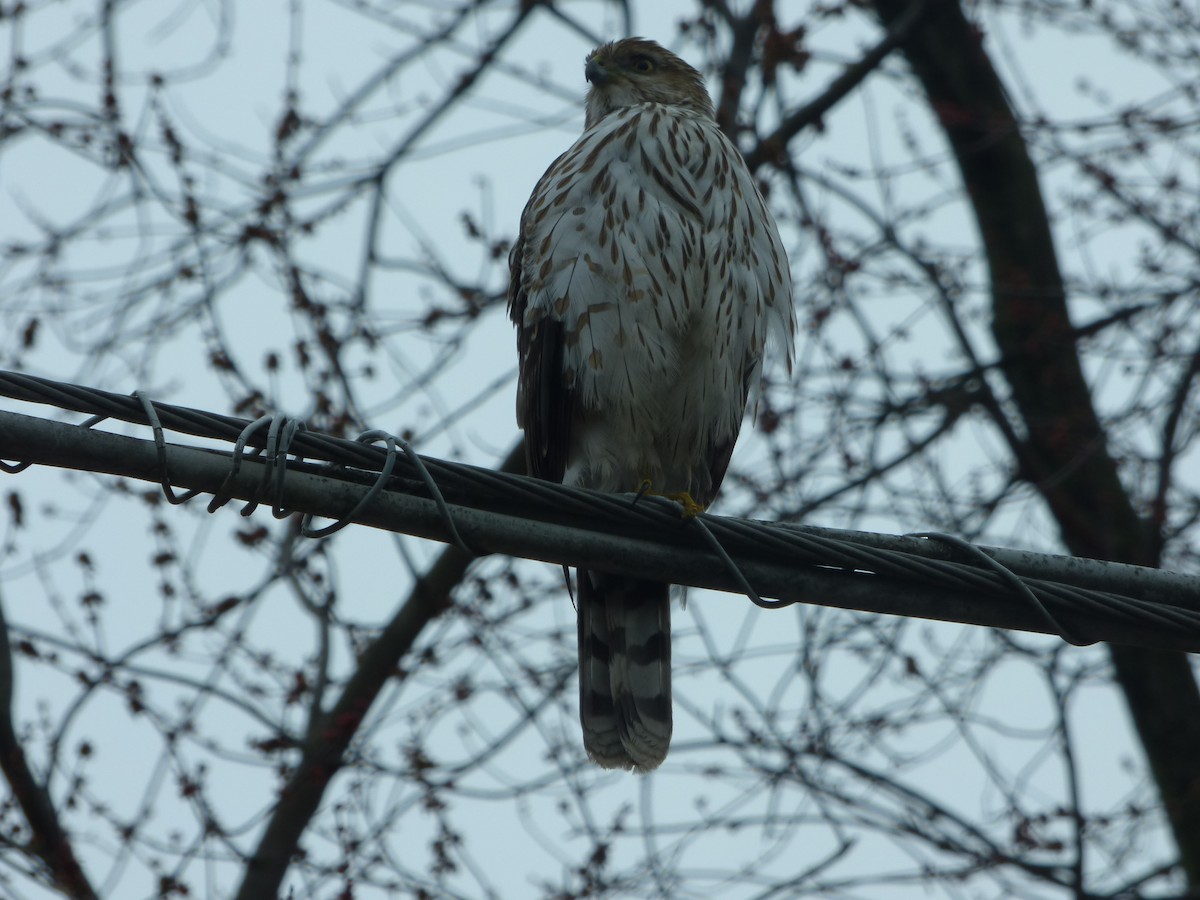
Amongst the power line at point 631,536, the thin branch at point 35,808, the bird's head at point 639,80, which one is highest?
the bird's head at point 639,80

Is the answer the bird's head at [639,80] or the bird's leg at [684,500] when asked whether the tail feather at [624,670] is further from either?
the bird's head at [639,80]

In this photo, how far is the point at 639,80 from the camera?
5.46m

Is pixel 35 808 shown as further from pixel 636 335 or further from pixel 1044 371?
pixel 1044 371

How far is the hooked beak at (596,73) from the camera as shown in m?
5.47

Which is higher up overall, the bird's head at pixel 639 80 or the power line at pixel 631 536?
the bird's head at pixel 639 80

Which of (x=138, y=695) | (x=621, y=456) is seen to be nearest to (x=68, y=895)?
(x=138, y=695)

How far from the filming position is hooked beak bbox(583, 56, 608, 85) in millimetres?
5469

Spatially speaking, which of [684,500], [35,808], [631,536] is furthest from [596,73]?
[35,808]

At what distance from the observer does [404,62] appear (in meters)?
7.77

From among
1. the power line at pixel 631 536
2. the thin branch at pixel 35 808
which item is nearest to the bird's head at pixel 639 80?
the power line at pixel 631 536

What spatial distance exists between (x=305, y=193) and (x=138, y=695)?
2.60m

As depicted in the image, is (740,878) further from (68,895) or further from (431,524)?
(431,524)

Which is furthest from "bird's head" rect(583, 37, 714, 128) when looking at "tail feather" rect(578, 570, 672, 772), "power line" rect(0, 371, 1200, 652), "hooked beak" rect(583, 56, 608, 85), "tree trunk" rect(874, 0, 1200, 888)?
"power line" rect(0, 371, 1200, 652)

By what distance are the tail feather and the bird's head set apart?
1.91 metres
